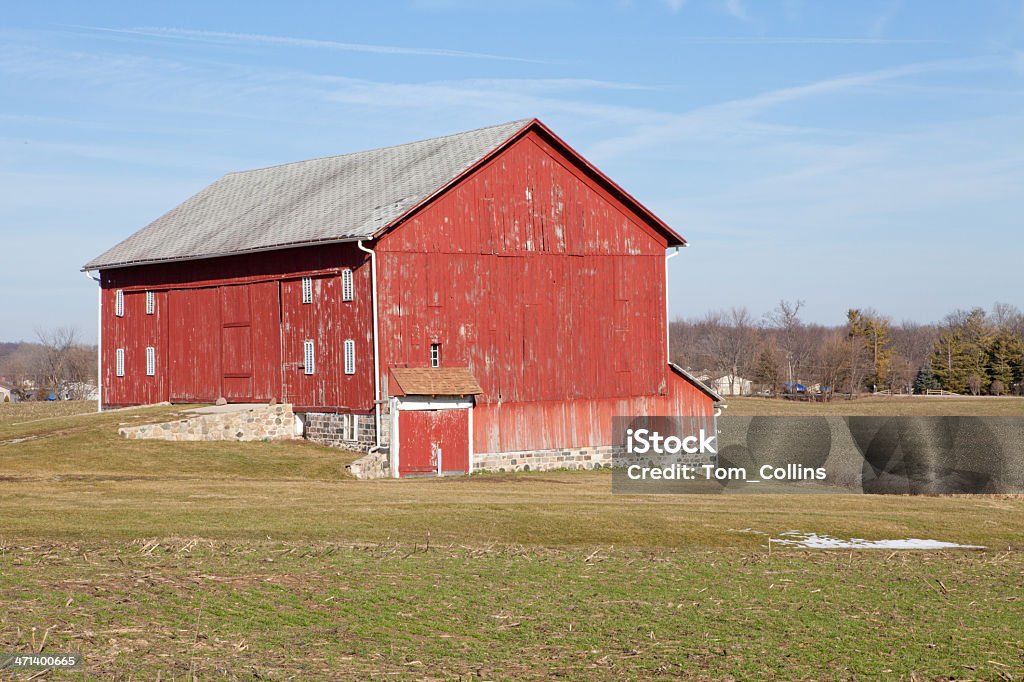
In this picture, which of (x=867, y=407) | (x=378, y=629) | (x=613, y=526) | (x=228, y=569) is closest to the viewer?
(x=378, y=629)

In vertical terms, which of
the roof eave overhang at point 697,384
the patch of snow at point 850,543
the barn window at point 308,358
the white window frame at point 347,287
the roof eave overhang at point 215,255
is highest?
the roof eave overhang at point 215,255

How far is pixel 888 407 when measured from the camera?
3812 inches

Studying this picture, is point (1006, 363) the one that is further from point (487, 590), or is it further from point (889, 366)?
point (487, 590)

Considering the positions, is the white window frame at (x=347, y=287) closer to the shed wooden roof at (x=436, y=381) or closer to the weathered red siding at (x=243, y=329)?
the weathered red siding at (x=243, y=329)

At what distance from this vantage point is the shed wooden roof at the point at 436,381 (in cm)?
3784

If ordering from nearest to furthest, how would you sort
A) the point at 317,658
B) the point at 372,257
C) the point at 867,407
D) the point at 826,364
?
1. the point at 317,658
2. the point at 372,257
3. the point at 867,407
4. the point at 826,364

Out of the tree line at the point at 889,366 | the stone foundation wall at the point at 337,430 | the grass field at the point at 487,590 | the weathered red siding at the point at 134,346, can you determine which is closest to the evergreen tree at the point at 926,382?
the tree line at the point at 889,366

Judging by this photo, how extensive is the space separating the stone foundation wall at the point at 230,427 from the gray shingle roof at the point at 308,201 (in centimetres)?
575

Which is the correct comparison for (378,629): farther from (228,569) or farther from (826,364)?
→ (826,364)

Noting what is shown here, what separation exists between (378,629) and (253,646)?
1.41 metres

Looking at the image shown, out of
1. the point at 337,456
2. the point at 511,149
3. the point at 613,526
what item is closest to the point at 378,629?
the point at 613,526

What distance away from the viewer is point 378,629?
1220 cm

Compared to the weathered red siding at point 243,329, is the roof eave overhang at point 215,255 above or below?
above

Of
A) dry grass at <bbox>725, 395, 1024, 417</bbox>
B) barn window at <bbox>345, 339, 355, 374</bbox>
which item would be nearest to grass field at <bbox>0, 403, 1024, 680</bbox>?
barn window at <bbox>345, 339, 355, 374</bbox>
